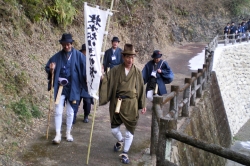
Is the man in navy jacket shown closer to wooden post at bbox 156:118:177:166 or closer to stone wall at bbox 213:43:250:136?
wooden post at bbox 156:118:177:166

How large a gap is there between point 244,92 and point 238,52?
2.84 meters

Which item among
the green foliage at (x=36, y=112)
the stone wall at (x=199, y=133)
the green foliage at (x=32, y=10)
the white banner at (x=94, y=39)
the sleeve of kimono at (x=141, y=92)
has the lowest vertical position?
the stone wall at (x=199, y=133)

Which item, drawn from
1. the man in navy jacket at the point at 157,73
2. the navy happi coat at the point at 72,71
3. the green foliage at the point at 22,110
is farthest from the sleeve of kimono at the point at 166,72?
the green foliage at the point at 22,110

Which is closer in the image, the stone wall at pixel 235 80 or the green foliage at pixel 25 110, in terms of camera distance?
the green foliage at pixel 25 110

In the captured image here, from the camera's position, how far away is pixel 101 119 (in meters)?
6.82

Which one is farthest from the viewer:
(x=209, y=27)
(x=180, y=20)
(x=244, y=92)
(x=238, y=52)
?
(x=209, y=27)

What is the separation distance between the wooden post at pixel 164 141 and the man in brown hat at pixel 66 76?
214cm

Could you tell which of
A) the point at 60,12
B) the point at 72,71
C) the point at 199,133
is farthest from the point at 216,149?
the point at 60,12

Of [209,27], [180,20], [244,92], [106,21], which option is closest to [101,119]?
[106,21]

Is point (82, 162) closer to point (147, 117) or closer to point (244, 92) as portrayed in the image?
point (147, 117)

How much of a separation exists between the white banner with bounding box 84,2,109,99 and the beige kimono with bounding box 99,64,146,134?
0.52ft

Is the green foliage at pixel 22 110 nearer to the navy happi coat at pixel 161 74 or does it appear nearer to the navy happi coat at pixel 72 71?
the navy happi coat at pixel 72 71

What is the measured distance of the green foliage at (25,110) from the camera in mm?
5609

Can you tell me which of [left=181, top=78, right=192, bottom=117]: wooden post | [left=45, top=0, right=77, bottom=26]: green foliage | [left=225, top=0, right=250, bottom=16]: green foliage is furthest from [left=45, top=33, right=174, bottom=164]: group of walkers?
[left=225, top=0, right=250, bottom=16]: green foliage
